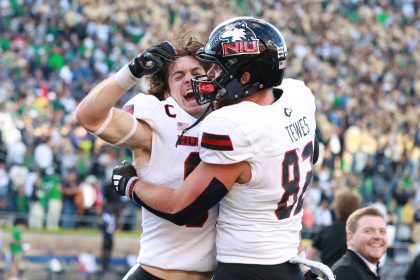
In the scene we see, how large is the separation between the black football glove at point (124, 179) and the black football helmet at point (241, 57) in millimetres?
473

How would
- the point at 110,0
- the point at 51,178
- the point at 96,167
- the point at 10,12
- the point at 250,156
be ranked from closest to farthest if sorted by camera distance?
1. the point at 250,156
2. the point at 51,178
3. the point at 96,167
4. the point at 10,12
5. the point at 110,0

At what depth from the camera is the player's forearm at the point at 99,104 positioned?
460cm

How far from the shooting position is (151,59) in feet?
15.0

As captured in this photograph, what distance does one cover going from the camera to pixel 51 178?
54.2 ft

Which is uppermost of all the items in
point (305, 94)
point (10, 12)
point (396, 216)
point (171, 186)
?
point (10, 12)

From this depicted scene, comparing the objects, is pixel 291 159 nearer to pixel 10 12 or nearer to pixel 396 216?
pixel 396 216

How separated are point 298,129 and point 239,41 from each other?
47cm

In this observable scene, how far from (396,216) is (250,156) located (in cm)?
1691

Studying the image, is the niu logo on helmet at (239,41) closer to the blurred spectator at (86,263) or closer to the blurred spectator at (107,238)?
the blurred spectator at (86,263)

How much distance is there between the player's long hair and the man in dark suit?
5.72ft

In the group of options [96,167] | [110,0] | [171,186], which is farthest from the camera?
[110,0]

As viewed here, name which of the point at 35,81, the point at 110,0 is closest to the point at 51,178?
the point at 35,81

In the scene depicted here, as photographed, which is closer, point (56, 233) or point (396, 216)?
point (56, 233)

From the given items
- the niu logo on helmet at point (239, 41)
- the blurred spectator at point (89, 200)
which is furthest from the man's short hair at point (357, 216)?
the blurred spectator at point (89, 200)
